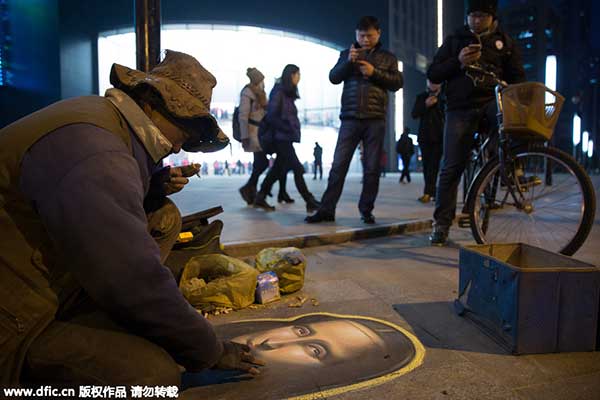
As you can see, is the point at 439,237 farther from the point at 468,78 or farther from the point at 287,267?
the point at 287,267

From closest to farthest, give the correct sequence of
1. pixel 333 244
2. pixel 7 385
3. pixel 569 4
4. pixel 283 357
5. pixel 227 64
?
1. pixel 7 385
2. pixel 283 357
3. pixel 333 244
4. pixel 227 64
5. pixel 569 4

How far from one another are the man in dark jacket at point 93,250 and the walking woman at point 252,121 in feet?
19.0

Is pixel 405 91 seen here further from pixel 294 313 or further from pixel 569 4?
pixel 294 313

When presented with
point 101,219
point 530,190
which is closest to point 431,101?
point 530,190

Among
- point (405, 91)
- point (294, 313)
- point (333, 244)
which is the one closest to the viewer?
point (294, 313)

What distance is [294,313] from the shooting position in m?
2.57

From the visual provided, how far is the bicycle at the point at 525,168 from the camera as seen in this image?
3176 mm

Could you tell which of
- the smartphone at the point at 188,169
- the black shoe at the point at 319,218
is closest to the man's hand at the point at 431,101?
the black shoe at the point at 319,218

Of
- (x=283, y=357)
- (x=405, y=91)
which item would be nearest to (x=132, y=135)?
(x=283, y=357)

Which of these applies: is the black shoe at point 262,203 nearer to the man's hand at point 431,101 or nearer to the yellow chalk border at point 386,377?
the man's hand at point 431,101

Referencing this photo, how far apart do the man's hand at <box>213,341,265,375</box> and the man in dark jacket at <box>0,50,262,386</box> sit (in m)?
0.08

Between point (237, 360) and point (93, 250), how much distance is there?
29.2 inches

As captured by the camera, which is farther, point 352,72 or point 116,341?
point 352,72

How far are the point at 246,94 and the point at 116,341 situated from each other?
6.36m
